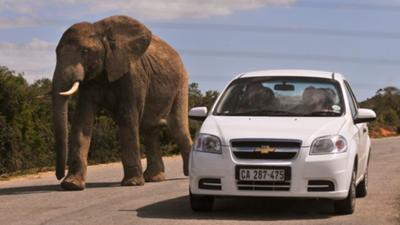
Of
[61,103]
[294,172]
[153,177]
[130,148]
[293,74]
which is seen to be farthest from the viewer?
[153,177]

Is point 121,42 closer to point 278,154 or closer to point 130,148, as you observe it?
point 130,148

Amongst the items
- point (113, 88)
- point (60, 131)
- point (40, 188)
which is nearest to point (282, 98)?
point (60, 131)

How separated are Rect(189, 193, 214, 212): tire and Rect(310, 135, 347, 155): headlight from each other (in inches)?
54.7

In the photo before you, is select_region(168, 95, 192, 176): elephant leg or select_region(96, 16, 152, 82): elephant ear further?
select_region(168, 95, 192, 176): elephant leg

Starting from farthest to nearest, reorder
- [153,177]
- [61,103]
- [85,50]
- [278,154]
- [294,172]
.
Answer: [153,177] → [85,50] → [61,103] → [278,154] → [294,172]

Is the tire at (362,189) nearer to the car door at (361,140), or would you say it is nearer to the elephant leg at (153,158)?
the car door at (361,140)

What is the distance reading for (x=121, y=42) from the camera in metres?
15.8

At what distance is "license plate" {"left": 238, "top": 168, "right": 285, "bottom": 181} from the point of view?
35.2 feet

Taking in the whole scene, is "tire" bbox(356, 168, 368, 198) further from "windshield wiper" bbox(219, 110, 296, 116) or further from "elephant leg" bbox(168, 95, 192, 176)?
"elephant leg" bbox(168, 95, 192, 176)

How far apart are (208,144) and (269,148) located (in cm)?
Answer: 72

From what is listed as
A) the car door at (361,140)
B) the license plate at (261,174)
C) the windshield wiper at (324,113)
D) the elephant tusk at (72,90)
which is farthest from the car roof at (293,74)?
the elephant tusk at (72,90)

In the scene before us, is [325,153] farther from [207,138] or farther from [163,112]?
[163,112]

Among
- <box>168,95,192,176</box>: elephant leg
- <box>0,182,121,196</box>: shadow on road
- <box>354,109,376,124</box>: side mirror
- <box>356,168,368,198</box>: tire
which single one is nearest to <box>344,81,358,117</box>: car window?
<box>354,109,376,124</box>: side mirror

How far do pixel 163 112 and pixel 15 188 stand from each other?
2.93m
